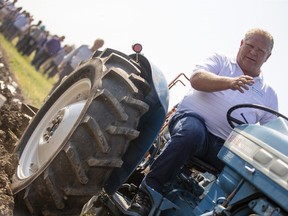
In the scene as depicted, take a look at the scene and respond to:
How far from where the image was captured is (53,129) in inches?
122

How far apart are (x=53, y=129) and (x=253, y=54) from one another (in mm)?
1645

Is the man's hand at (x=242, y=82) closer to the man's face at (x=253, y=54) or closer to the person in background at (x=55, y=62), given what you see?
the man's face at (x=253, y=54)

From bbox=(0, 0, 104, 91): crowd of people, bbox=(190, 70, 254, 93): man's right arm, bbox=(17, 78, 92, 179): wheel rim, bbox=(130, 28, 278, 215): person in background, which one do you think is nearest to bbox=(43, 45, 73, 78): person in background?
bbox=(0, 0, 104, 91): crowd of people

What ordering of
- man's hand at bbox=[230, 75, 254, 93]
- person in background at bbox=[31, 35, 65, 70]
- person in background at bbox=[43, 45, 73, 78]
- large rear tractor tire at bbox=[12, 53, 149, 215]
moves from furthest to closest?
1. person in background at bbox=[43, 45, 73, 78]
2. person in background at bbox=[31, 35, 65, 70]
3. man's hand at bbox=[230, 75, 254, 93]
4. large rear tractor tire at bbox=[12, 53, 149, 215]

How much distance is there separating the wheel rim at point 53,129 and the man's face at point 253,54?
50.0 inches

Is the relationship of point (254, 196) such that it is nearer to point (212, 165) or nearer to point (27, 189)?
point (212, 165)

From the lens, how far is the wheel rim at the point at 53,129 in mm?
2949

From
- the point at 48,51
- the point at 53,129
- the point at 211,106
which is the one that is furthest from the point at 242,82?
the point at 48,51

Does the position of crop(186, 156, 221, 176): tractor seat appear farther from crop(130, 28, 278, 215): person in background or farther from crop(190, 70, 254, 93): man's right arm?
crop(190, 70, 254, 93): man's right arm

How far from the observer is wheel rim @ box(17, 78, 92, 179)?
116 inches

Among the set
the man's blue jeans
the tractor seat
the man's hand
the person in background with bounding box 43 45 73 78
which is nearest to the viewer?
the man's hand

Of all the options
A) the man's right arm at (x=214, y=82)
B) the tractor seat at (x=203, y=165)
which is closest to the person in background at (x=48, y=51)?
the man's right arm at (x=214, y=82)

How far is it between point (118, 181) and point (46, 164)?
1.61 feet

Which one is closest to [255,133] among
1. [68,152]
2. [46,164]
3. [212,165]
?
[212,165]
